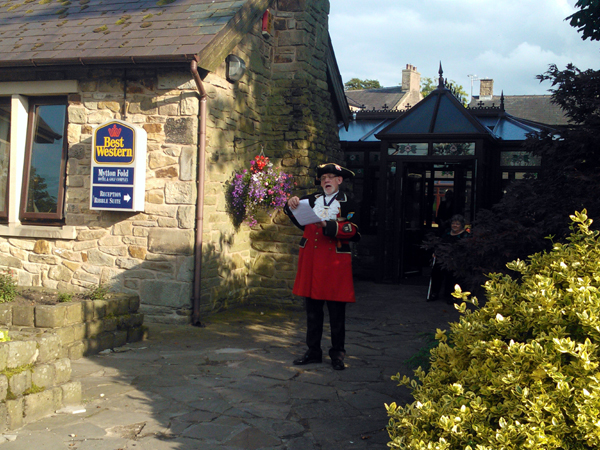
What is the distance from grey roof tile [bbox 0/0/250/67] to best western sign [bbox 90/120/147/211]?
0.94 meters

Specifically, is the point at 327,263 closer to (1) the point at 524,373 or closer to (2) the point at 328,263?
(2) the point at 328,263

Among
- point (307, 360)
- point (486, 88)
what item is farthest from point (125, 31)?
point (486, 88)

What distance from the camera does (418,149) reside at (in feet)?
36.1

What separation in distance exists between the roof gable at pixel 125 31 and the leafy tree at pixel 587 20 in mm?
4135

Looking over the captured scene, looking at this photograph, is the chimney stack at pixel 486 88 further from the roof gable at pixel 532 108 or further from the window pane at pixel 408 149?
the window pane at pixel 408 149

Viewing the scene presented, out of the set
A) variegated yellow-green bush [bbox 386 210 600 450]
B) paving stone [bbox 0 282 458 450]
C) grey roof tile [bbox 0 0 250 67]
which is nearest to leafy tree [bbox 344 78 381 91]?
grey roof tile [bbox 0 0 250 67]

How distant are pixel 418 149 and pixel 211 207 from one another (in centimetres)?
475

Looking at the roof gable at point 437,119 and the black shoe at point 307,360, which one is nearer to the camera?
the black shoe at point 307,360

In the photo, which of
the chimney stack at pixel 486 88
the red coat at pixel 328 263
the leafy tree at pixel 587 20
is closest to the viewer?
the red coat at pixel 328 263

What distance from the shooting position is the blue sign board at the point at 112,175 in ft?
24.4

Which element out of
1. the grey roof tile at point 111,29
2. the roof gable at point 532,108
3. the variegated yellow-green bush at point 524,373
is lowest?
the variegated yellow-green bush at point 524,373

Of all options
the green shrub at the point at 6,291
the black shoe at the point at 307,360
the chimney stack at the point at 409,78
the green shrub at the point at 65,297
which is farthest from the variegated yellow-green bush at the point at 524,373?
the chimney stack at the point at 409,78

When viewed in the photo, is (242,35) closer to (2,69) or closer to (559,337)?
(2,69)

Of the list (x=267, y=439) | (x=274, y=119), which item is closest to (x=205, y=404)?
(x=267, y=439)
